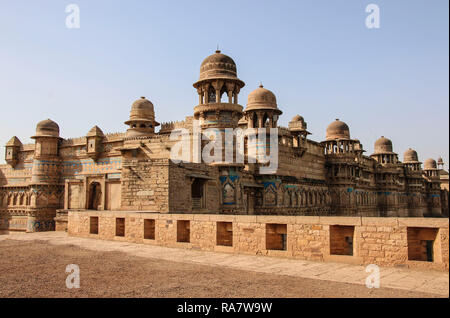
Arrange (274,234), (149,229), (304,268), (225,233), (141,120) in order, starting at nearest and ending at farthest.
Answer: (304,268)
(274,234)
(225,233)
(149,229)
(141,120)

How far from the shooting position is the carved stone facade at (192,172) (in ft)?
55.0

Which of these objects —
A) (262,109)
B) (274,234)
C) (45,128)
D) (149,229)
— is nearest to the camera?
(274,234)

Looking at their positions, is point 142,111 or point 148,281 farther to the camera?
point 142,111

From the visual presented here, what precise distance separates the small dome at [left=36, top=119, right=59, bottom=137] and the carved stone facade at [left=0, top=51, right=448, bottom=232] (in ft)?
0.29

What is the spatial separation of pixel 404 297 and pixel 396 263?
252 cm

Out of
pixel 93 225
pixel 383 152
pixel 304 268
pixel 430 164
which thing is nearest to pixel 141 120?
pixel 93 225

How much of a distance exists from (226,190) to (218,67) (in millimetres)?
7547

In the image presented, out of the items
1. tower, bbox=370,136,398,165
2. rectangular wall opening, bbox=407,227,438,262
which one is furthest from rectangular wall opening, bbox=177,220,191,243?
tower, bbox=370,136,398,165

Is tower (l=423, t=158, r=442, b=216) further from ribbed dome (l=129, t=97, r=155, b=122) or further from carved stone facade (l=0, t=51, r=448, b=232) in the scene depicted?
ribbed dome (l=129, t=97, r=155, b=122)

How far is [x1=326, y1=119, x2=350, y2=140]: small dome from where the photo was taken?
36.7m

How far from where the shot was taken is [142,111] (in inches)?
1201

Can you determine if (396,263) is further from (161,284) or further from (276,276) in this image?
(161,284)

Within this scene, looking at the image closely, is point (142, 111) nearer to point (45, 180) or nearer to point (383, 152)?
point (45, 180)
